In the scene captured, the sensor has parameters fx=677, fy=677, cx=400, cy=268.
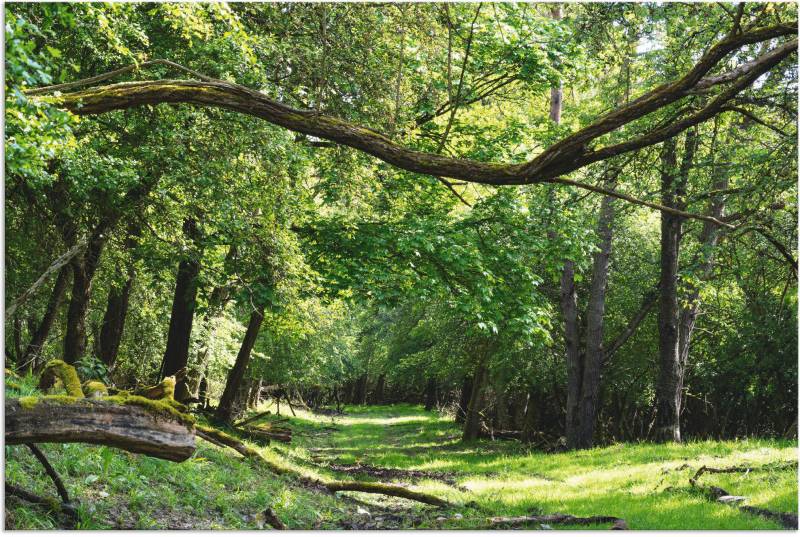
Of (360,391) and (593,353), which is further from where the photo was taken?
(360,391)

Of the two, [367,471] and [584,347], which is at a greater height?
[584,347]

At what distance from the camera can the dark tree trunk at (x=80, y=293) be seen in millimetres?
11453

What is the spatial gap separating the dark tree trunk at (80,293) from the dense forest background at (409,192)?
0.04 meters

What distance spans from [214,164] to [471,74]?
557cm

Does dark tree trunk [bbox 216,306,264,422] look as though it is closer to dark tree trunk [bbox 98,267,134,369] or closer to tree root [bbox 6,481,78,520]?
dark tree trunk [bbox 98,267,134,369]

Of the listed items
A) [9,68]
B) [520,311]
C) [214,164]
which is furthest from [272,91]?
[520,311]

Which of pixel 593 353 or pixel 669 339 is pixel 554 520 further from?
pixel 593 353

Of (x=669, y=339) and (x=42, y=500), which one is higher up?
(x=669, y=339)

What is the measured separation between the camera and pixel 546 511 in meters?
9.14

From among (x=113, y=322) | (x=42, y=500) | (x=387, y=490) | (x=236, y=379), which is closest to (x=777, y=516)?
(x=387, y=490)

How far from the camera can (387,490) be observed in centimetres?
1017

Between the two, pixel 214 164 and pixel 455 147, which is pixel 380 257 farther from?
pixel 214 164

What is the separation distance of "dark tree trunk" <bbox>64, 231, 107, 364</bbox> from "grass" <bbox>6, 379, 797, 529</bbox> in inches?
144

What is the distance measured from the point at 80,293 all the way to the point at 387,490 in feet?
22.3
